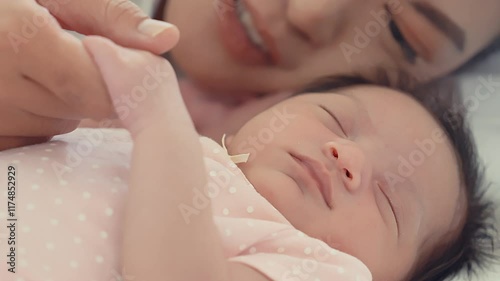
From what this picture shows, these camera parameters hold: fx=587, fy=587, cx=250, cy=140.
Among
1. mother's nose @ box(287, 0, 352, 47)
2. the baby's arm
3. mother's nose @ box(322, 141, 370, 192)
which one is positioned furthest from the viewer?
mother's nose @ box(287, 0, 352, 47)

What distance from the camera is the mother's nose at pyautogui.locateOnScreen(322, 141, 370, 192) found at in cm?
79

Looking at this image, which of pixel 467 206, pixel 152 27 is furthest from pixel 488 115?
pixel 152 27

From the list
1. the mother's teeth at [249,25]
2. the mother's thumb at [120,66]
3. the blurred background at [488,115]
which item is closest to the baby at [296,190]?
the mother's thumb at [120,66]

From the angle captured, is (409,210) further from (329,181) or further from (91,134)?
(91,134)

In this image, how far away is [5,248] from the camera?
57 cm

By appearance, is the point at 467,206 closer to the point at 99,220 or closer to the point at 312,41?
the point at 312,41

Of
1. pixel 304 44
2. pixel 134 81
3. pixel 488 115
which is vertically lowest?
pixel 488 115

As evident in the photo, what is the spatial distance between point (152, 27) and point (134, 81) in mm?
55

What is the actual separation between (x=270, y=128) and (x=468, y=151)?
0.38 m

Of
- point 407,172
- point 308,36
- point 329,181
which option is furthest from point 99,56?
point 308,36

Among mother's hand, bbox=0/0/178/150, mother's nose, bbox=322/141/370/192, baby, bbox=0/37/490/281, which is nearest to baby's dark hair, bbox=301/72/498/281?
baby, bbox=0/37/490/281

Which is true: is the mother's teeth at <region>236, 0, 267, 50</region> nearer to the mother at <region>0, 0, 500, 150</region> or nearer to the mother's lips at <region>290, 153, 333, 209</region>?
the mother at <region>0, 0, 500, 150</region>

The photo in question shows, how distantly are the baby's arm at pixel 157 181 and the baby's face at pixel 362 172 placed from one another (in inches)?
8.7

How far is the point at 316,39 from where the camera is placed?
1165 mm
